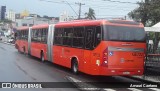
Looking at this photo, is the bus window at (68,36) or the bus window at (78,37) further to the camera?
the bus window at (68,36)

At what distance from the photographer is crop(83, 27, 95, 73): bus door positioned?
663 inches

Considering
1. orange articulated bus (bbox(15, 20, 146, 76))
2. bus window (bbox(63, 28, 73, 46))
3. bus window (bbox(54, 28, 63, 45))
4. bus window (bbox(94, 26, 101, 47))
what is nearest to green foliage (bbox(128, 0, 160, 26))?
bus window (bbox(54, 28, 63, 45))

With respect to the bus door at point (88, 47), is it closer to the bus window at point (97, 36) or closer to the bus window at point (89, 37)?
the bus window at point (89, 37)

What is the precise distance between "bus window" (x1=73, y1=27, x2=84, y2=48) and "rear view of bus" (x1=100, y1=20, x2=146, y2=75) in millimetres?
2316

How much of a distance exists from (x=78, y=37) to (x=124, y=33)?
3056mm

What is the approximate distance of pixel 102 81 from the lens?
17078 millimetres

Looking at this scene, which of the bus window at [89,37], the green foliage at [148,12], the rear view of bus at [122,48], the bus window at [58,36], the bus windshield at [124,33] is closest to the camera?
the rear view of bus at [122,48]

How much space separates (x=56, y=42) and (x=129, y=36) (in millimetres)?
7251

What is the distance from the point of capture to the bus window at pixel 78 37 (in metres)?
18.1

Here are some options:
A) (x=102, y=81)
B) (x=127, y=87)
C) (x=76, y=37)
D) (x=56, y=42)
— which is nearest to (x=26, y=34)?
(x=56, y=42)

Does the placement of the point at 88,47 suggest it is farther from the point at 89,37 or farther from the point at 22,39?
the point at 22,39

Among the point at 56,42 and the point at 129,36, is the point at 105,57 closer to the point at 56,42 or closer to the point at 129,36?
the point at 129,36

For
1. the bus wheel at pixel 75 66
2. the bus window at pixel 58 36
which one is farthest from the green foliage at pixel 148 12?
the bus wheel at pixel 75 66

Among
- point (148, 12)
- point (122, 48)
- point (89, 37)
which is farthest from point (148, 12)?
point (122, 48)
